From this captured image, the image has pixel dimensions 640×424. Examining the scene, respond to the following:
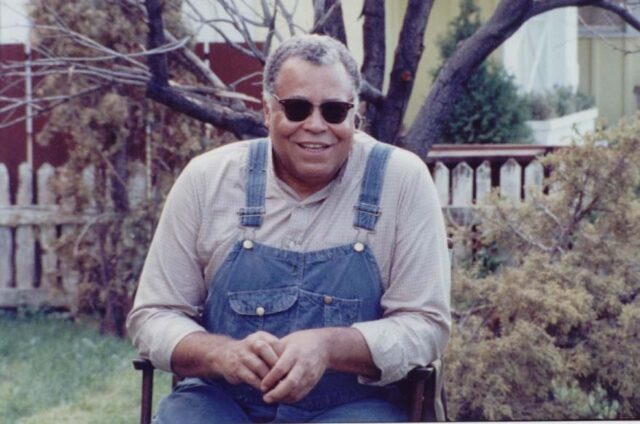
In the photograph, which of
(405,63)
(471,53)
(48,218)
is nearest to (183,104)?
(405,63)

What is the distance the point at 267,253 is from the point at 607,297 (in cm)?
177

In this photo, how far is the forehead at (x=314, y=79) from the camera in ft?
8.63

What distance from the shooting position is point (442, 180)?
570 cm

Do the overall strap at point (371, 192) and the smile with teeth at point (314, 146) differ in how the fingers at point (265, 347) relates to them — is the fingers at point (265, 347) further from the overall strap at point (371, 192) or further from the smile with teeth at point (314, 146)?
the smile with teeth at point (314, 146)

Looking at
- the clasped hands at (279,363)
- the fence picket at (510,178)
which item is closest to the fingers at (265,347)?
the clasped hands at (279,363)

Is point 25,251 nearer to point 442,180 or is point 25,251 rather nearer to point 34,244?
point 34,244

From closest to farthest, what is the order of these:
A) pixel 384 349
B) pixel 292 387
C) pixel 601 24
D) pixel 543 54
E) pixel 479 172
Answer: pixel 292 387 < pixel 384 349 < pixel 479 172 < pixel 601 24 < pixel 543 54

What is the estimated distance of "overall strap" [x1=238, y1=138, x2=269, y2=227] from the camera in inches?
106

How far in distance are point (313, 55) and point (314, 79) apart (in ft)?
0.16

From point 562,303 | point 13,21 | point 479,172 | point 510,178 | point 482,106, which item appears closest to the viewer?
point 562,303

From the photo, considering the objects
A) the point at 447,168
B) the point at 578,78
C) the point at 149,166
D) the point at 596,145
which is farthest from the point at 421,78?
the point at 596,145

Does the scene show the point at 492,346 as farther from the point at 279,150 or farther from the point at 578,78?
the point at 578,78

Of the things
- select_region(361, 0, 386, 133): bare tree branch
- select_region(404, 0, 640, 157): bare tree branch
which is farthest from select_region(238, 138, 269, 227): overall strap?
select_region(404, 0, 640, 157): bare tree branch

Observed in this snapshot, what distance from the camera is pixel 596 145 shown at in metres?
4.20
